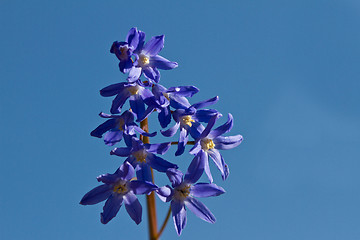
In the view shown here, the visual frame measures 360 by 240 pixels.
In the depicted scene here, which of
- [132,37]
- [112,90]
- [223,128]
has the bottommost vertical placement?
[223,128]

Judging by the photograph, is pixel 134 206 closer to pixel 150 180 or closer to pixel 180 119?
pixel 150 180

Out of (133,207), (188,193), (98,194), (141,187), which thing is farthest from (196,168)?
(98,194)

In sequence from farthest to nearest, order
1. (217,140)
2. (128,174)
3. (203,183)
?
(217,140)
(203,183)
(128,174)

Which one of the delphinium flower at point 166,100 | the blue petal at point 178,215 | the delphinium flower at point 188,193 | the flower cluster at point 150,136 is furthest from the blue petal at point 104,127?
the blue petal at point 178,215

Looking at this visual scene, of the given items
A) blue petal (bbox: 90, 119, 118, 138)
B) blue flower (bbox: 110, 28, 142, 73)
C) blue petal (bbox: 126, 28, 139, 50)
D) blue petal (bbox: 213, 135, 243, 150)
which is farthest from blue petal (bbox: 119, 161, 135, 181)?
blue petal (bbox: 126, 28, 139, 50)

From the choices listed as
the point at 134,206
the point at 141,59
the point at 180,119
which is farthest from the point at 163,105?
the point at 134,206

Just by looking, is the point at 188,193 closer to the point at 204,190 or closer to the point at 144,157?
the point at 204,190
